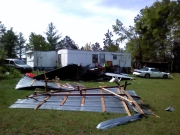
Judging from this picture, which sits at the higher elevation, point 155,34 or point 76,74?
point 155,34

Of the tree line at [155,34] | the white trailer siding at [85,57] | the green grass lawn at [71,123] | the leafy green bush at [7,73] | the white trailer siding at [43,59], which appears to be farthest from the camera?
the tree line at [155,34]

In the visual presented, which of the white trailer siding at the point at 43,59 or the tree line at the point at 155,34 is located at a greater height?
the tree line at the point at 155,34

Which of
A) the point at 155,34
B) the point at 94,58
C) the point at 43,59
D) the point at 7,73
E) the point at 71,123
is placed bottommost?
the point at 71,123

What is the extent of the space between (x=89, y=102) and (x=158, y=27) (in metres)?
32.7

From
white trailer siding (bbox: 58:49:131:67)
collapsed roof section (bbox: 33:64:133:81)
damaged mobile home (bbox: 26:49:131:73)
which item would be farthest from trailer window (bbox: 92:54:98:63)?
collapsed roof section (bbox: 33:64:133:81)

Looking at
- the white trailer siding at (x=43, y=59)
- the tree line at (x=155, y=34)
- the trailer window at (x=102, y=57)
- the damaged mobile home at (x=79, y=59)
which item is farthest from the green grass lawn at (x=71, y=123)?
the tree line at (x=155, y=34)

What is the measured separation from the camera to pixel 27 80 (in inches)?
532

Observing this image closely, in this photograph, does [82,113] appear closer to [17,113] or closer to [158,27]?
[17,113]

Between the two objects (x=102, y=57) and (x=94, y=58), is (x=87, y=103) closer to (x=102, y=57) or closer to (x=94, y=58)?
(x=94, y=58)

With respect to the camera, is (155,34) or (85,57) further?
(155,34)

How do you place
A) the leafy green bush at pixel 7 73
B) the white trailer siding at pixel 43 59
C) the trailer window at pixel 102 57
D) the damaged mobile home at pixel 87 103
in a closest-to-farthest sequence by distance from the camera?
the damaged mobile home at pixel 87 103 < the leafy green bush at pixel 7 73 < the trailer window at pixel 102 57 < the white trailer siding at pixel 43 59

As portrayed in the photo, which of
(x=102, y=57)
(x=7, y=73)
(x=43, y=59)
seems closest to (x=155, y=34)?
(x=102, y=57)

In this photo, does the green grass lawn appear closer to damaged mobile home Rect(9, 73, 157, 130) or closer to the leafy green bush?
damaged mobile home Rect(9, 73, 157, 130)

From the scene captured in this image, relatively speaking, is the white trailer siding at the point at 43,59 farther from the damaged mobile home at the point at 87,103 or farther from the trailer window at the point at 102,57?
the damaged mobile home at the point at 87,103
